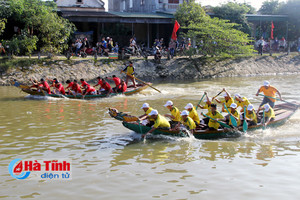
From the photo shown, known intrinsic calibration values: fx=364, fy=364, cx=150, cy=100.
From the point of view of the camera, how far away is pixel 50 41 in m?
26.6

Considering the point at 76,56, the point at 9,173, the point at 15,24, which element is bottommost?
Result: the point at 9,173

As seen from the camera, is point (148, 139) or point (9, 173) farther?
point (148, 139)

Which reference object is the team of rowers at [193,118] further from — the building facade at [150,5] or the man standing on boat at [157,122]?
the building facade at [150,5]

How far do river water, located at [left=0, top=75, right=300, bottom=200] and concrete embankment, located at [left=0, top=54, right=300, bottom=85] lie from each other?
371 inches

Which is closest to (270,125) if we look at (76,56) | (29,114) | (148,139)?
(148,139)

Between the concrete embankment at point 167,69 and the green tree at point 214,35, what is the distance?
127 centimetres

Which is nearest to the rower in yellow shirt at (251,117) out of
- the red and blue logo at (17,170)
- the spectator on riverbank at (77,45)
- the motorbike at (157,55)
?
the red and blue logo at (17,170)

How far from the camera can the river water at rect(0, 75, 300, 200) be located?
298 inches

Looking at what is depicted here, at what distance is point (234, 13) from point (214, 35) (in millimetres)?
6415

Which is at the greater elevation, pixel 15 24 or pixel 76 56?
pixel 15 24

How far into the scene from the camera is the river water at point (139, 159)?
298 inches

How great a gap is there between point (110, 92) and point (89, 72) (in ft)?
23.5

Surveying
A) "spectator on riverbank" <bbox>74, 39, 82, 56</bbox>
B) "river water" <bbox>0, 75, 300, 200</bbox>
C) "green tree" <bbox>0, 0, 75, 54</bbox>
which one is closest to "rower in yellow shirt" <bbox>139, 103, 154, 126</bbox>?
"river water" <bbox>0, 75, 300, 200</bbox>

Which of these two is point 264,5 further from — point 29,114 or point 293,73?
point 29,114
